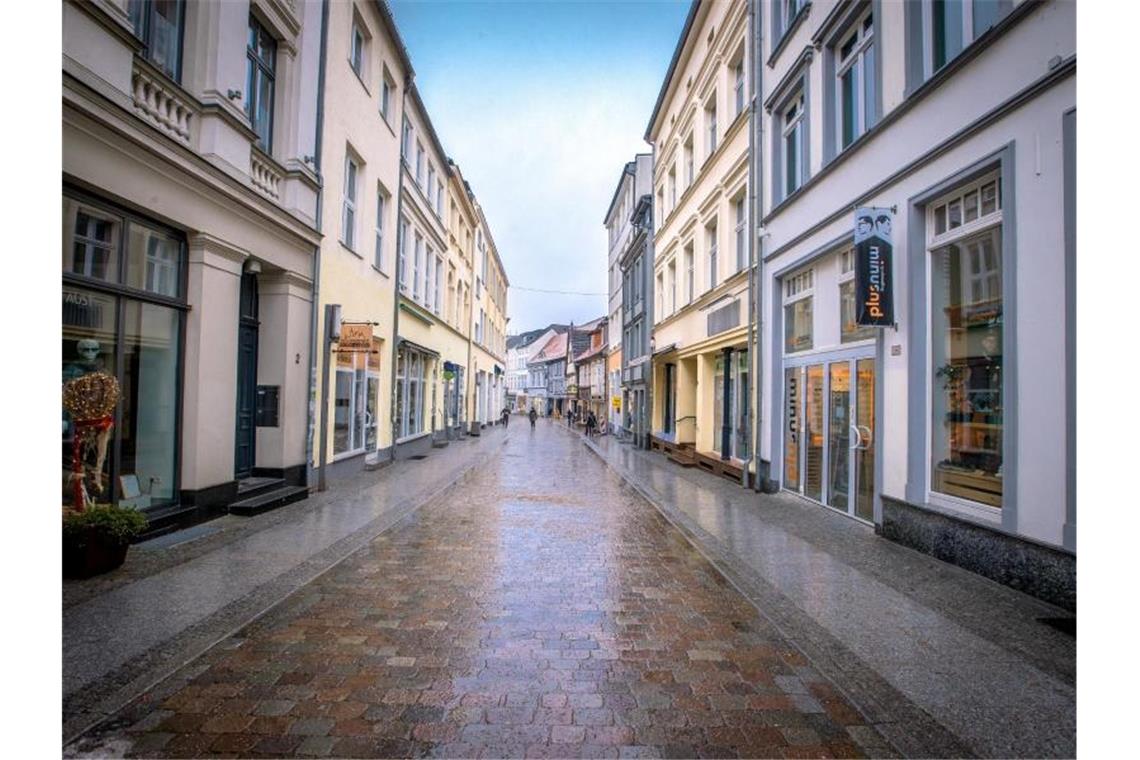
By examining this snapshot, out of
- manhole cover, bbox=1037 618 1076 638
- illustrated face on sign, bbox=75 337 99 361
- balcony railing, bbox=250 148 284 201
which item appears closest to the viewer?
manhole cover, bbox=1037 618 1076 638

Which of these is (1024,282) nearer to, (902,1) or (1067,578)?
(1067,578)

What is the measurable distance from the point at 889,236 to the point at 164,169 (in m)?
8.36

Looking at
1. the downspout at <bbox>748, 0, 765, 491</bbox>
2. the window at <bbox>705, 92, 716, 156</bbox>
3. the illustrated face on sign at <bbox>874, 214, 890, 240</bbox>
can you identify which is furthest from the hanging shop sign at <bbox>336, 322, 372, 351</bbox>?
the window at <bbox>705, 92, 716, 156</bbox>

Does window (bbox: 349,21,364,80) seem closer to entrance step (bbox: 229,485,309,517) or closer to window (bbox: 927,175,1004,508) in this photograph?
entrance step (bbox: 229,485,309,517)

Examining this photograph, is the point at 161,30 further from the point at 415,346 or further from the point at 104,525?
the point at 415,346

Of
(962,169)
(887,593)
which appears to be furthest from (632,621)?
(962,169)

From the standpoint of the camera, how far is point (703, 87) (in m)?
16.3

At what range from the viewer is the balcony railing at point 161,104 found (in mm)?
6406

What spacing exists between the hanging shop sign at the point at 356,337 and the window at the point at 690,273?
32.6ft

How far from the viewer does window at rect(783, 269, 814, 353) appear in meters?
10.2

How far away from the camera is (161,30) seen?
7.33 m

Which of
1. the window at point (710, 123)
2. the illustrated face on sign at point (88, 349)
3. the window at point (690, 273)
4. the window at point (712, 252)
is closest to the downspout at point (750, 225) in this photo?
the window at point (712, 252)

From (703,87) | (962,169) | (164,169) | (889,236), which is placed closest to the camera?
(962,169)

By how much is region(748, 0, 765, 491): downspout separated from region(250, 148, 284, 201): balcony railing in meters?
8.54
